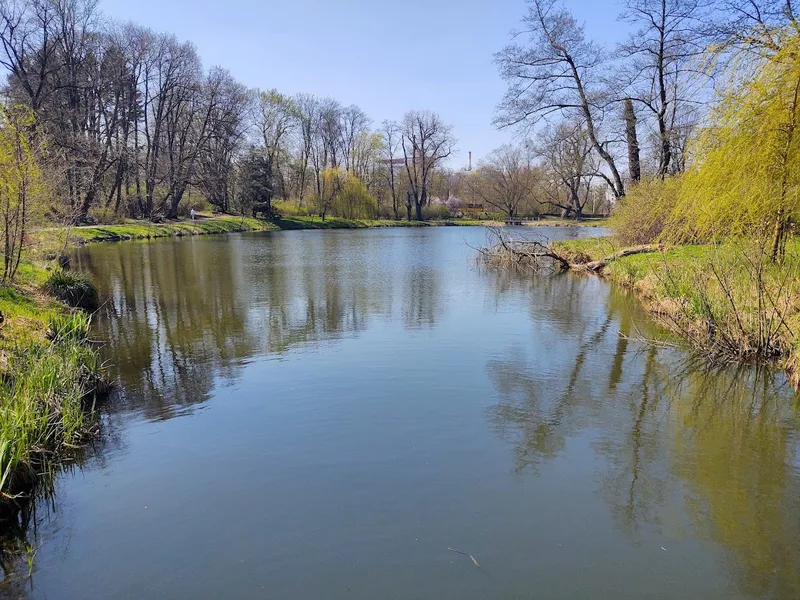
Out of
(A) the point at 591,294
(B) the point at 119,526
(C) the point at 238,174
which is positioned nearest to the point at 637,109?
(A) the point at 591,294

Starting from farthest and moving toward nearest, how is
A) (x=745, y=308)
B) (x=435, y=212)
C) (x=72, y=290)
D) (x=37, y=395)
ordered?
(x=435, y=212) < (x=72, y=290) < (x=745, y=308) < (x=37, y=395)

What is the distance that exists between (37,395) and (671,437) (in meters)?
6.83

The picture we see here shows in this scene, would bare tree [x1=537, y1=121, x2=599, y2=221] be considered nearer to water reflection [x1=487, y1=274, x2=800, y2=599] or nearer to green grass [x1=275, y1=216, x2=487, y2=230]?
green grass [x1=275, y1=216, x2=487, y2=230]

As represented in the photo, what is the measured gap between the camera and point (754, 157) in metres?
7.45

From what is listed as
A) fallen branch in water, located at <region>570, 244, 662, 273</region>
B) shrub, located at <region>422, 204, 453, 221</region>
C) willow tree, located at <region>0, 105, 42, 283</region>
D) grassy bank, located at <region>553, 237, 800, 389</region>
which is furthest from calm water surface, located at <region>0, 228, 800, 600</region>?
shrub, located at <region>422, 204, 453, 221</region>

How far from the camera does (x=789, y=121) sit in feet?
→ 23.3

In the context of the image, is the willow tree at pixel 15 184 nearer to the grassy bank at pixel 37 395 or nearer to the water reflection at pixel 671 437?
the grassy bank at pixel 37 395

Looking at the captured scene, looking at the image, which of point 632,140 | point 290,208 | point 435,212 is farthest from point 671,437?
point 435,212

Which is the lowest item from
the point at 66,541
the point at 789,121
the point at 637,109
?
the point at 66,541

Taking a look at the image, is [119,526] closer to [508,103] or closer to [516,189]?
[508,103]

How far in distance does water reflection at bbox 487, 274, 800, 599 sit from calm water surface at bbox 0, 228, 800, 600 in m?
0.03

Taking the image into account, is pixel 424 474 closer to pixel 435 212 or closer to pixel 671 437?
pixel 671 437

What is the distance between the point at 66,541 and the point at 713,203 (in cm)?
905

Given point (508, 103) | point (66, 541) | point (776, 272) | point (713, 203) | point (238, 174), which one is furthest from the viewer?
point (238, 174)
